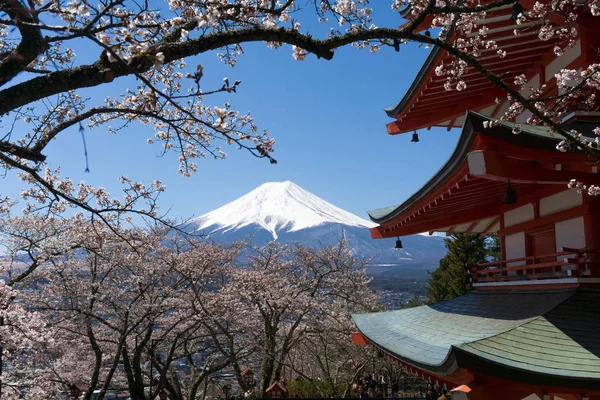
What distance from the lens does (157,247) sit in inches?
519

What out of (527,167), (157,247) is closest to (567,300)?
(527,167)

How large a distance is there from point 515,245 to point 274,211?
122m

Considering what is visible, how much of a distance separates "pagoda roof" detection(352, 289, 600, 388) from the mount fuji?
93267 millimetres

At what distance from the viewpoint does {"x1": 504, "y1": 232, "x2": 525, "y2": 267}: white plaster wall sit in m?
6.28

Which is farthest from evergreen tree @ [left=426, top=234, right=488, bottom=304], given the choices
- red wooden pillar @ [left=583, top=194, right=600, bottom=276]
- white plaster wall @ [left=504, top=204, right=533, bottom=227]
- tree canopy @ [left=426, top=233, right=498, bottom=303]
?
red wooden pillar @ [left=583, top=194, right=600, bottom=276]

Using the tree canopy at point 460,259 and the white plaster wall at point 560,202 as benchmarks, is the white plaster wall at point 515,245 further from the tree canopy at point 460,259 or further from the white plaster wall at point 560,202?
the tree canopy at point 460,259

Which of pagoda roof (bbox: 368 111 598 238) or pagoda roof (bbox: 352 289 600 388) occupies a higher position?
pagoda roof (bbox: 368 111 598 238)

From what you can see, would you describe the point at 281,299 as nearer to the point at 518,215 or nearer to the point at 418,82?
the point at 518,215

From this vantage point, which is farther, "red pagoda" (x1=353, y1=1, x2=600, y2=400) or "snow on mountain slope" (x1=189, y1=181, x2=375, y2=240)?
"snow on mountain slope" (x1=189, y1=181, x2=375, y2=240)

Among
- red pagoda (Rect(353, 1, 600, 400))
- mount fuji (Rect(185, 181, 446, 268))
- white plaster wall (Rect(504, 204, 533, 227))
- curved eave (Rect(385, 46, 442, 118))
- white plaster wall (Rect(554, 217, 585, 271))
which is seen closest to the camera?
red pagoda (Rect(353, 1, 600, 400))

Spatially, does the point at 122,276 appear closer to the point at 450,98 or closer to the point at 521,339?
the point at 450,98

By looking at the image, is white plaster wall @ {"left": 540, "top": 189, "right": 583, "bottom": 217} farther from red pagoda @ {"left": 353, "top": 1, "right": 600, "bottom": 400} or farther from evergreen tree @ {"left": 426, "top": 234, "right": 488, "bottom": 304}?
evergreen tree @ {"left": 426, "top": 234, "right": 488, "bottom": 304}

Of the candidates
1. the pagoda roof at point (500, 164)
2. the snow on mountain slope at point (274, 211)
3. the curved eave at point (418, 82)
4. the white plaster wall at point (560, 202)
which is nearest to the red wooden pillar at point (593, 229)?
the white plaster wall at point (560, 202)

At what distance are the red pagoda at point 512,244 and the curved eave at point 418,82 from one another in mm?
22
